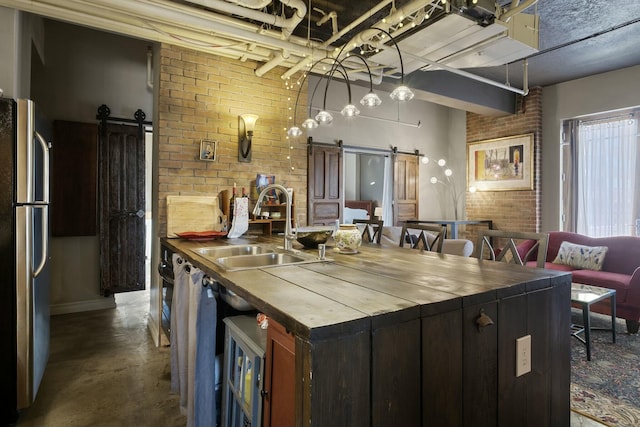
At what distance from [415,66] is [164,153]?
2.49 meters

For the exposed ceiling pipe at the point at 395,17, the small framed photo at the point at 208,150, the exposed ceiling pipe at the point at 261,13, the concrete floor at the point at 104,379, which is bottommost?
the concrete floor at the point at 104,379

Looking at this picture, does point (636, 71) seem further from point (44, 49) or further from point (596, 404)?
point (44, 49)

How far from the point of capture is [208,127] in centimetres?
351

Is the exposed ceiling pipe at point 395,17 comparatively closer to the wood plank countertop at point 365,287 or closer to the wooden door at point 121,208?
the wood plank countertop at point 365,287

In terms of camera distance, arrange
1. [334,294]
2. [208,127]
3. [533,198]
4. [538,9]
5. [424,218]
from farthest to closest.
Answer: [424,218], [533,198], [208,127], [538,9], [334,294]

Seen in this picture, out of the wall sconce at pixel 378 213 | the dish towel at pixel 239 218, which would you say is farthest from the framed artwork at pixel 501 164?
the dish towel at pixel 239 218

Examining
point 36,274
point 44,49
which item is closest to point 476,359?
point 36,274

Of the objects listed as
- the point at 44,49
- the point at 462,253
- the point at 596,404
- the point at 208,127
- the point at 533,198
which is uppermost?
the point at 44,49

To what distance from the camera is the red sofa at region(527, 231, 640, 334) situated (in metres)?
3.40

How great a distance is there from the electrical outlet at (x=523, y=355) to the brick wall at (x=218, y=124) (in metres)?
2.83

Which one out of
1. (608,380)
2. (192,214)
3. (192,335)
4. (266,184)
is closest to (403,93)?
(192,335)

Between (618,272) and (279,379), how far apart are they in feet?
A: 15.0

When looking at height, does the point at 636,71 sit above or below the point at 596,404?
above

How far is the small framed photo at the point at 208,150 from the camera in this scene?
3.45 meters
